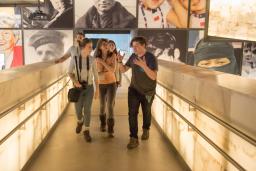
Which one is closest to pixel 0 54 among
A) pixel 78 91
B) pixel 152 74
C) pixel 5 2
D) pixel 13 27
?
pixel 13 27

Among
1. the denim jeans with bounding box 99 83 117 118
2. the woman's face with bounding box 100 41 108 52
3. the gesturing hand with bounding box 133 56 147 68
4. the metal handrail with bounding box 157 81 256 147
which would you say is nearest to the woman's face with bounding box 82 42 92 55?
the woman's face with bounding box 100 41 108 52

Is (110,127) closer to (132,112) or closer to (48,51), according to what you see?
(132,112)

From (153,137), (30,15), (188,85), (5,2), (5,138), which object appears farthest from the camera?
(30,15)

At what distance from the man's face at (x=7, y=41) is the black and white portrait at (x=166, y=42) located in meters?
4.20

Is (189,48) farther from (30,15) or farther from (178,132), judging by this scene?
(178,132)

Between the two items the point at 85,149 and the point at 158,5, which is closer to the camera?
the point at 85,149

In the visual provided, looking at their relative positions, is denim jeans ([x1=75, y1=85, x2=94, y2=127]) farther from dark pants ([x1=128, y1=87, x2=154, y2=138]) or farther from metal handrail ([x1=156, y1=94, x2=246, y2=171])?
metal handrail ([x1=156, y1=94, x2=246, y2=171])

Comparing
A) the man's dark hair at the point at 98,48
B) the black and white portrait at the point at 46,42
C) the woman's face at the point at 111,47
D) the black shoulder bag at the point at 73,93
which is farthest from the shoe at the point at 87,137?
the black and white portrait at the point at 46,42

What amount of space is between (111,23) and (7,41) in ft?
11.4

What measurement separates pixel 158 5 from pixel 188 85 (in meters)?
8.48

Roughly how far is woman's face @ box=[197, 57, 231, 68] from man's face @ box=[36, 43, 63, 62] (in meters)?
4.71

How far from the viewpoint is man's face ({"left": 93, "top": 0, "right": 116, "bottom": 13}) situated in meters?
12.2

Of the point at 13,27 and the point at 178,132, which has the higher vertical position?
the point at 13,27

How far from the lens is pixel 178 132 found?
4.77 metres
